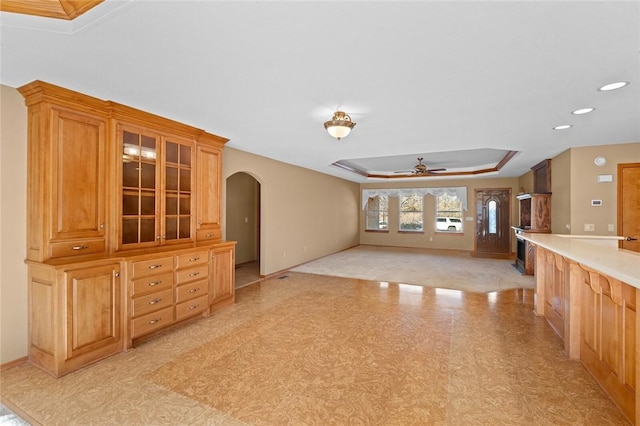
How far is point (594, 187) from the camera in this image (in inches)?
181

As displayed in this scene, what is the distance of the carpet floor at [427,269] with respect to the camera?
5434 mm

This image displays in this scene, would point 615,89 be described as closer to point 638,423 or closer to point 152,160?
point 638,423

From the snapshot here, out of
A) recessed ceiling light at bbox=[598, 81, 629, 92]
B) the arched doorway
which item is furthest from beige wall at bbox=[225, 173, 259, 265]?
recessed ceiling light at bbox=[598, 81, 629, 92]

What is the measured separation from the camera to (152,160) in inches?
131

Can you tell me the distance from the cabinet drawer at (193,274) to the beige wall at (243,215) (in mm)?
3088

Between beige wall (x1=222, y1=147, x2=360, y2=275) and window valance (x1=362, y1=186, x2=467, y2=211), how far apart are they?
1.25m

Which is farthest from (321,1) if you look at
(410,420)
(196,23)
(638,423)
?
(638,423)

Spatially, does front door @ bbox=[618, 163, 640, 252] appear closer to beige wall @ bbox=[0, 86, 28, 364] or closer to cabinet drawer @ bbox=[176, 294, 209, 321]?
cabinet drawer @ bbox=[176, 294, 209, 321]

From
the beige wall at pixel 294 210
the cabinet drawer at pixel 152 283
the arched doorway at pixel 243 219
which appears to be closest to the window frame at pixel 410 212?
the beige wall at pixel 294 210

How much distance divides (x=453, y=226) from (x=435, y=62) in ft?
28.0

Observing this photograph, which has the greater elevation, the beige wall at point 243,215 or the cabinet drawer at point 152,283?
the beige wall at point 243,215

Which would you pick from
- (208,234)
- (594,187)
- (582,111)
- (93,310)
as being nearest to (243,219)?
(208,234)

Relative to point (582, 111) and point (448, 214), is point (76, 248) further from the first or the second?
point (448, 214)

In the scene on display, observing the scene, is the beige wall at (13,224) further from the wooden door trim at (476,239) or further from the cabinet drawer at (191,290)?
the wooden door trim at (476,239)
